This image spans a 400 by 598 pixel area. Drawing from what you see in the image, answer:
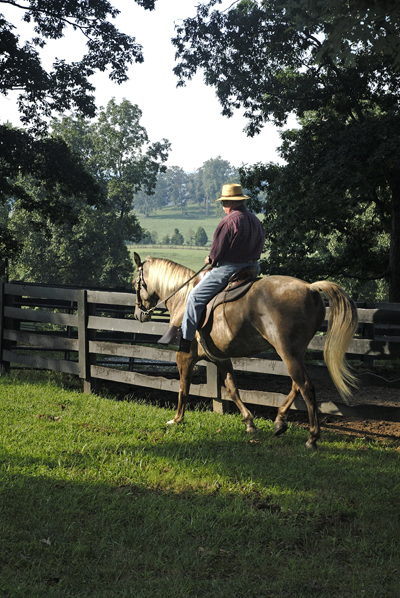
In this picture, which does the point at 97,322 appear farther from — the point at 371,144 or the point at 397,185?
the point at 397,185

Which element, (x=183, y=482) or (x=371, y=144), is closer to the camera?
(x=183, y=482)

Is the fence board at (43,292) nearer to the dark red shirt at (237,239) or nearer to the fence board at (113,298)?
the fence board at (113,298)

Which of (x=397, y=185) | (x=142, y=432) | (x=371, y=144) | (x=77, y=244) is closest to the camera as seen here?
(x=142, y=432)

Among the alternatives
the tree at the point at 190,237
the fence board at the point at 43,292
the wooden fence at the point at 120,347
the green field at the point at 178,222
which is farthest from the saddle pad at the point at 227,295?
the green field at the point at 178,222

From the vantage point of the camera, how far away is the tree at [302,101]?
1912 cm

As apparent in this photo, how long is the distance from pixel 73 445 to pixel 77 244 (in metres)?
45.1

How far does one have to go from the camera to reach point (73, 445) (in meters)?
5.72

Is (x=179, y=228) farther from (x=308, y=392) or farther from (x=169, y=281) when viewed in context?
(x=308, y=392)

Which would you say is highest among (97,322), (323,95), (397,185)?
(323,95)

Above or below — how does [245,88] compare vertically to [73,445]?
above

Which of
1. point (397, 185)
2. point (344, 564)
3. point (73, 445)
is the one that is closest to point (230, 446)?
point (73, 445)

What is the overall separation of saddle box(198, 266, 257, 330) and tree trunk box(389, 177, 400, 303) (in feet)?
48.0

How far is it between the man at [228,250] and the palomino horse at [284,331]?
22 centimetres

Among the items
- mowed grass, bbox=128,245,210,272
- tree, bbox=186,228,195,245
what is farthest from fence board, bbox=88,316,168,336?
tree, bbox=186,228,195,245
